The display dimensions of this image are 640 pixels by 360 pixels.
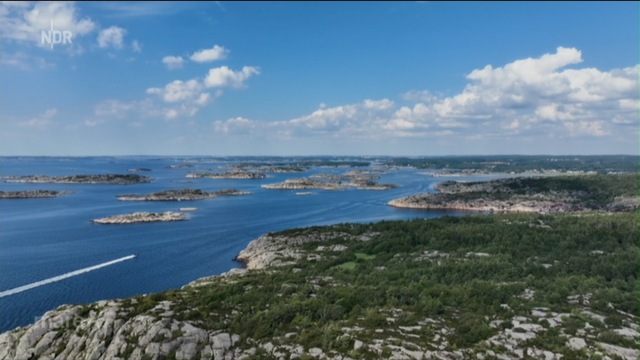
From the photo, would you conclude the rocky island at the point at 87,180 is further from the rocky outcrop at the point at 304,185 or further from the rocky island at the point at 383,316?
the rocky island at the point at 383,316

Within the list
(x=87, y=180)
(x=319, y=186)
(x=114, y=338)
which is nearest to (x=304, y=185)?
(x=319, y=186)

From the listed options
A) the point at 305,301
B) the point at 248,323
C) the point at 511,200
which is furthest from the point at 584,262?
the point at 511,200

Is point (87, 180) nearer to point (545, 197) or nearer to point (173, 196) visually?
point (173, 196)

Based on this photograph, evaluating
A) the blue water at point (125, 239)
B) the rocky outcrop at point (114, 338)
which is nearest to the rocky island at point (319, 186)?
the blue water at point (125, 239)

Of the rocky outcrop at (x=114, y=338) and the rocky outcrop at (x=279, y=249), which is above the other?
the rocky outcrop at (x=114, y=338)

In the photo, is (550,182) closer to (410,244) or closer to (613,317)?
(410,244)
